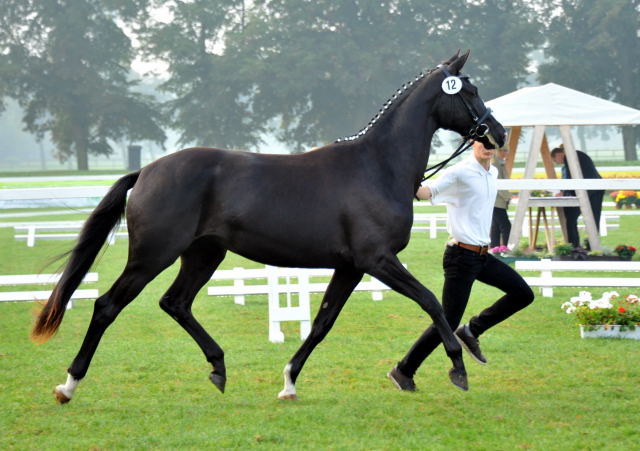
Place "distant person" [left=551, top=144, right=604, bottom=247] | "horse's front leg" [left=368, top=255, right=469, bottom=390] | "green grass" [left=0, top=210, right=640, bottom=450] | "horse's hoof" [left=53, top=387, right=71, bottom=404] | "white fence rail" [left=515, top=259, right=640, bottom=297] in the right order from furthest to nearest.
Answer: "distant person" [left=551, top=144, right=604, bottom=247], "white fence rail" [left=515, top=259, right=640, bottom=297], "horse's hoof" [left=53, top=387, right=71, bottom=404], "horse's front leg" [left=368, top=255, right=469, bottom=390], "green grass" [left=0, top=210, right=640, bottom=450]

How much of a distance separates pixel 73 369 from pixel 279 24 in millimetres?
57203

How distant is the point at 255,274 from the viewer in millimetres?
9578

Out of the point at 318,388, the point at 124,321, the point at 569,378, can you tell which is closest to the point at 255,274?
the point at 124,321

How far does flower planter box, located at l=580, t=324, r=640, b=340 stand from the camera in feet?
26.6

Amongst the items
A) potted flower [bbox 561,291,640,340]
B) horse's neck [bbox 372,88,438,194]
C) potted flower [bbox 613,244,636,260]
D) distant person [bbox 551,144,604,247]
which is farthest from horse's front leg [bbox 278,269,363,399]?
distant person [bbox 551,144,604,247]

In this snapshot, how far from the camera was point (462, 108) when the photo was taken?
606 cm

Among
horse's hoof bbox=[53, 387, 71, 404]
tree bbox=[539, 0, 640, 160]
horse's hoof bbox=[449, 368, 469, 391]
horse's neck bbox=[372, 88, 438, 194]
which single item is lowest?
tree bbox=[539, 0, 640, 160]

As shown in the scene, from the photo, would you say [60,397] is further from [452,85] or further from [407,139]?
[452,85]

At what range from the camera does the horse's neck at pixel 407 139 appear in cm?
597

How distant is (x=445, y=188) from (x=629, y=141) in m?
51.3

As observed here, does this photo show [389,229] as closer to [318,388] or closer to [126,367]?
[318,388]

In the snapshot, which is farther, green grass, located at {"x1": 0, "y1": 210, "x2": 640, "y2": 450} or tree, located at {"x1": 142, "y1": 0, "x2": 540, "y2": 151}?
Result: tree, located at {"x1": 142, "y1": 0, "x2": 540, "y2": 151}

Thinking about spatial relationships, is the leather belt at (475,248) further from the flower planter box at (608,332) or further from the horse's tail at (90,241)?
the flower planter box at (608,332)

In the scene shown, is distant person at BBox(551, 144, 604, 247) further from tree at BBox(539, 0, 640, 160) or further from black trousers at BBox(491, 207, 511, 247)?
tree at BBox(539, 0, 640, 160)
